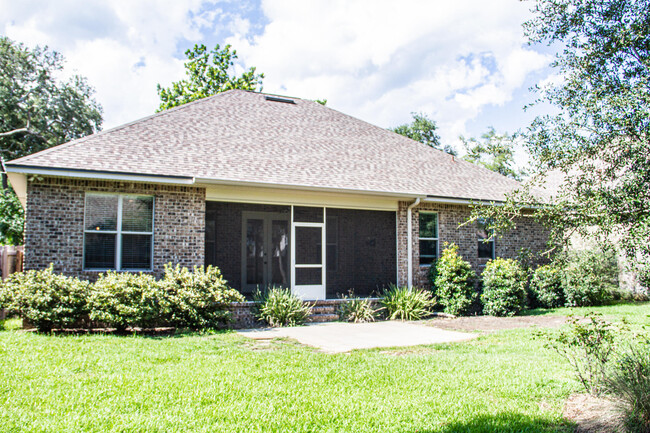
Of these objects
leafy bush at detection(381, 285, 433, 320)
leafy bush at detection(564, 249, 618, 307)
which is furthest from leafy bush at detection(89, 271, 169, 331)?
leafy bush at detection(564, 249, 618, 307)

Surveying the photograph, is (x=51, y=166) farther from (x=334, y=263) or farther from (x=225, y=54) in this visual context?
(x=225, y=54)

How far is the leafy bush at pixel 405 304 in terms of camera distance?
13.2 m

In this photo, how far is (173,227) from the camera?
1177 centimetres

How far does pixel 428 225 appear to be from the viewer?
1508 cm

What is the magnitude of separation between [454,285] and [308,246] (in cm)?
414

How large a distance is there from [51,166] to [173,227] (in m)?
2.82

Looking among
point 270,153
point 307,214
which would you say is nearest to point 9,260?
point 270,153

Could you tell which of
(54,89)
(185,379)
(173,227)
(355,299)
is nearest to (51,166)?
(173,227)

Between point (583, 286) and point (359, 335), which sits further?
point (583, 286)

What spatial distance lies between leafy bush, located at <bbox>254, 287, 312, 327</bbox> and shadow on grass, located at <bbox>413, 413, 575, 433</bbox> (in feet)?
24.5

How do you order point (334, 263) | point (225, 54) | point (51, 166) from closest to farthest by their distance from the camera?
point (51, 166), point (334, 263), point (225, 54)

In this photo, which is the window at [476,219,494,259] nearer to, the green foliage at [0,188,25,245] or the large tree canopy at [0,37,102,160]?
the green foliage at [0,188,25,245]

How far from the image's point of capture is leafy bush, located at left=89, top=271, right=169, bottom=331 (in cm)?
944

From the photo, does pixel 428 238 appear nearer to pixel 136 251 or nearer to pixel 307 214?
pixel 307 214
